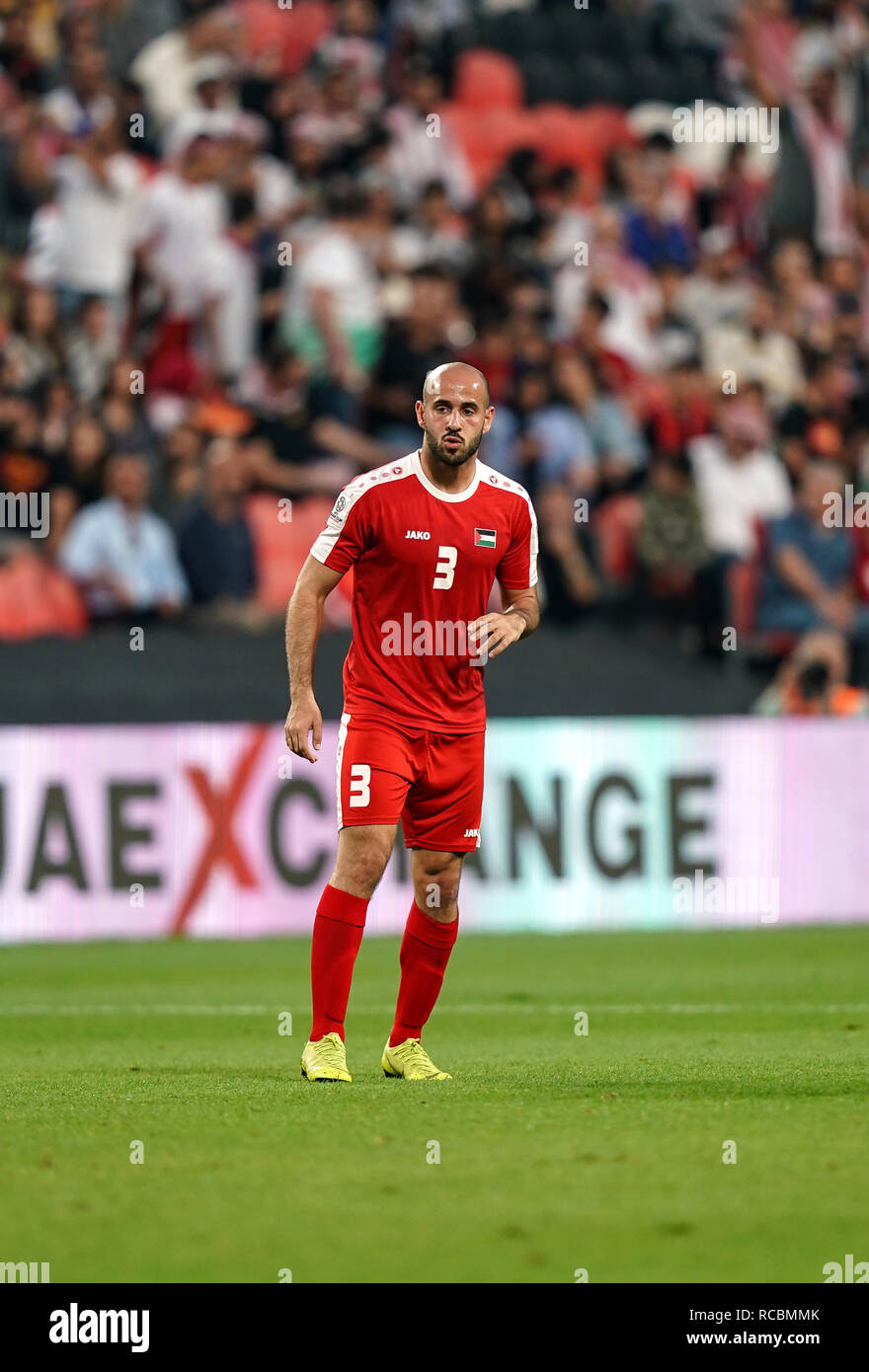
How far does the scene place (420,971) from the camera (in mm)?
7578

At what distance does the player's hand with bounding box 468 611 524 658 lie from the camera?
729 centimetres

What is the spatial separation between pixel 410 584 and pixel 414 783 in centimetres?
63

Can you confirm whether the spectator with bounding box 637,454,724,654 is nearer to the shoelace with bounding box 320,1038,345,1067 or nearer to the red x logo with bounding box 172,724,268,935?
the red x logo with bounding box 172,724,268,935

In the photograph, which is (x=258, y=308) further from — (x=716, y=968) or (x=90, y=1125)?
(x=90, y=1125)

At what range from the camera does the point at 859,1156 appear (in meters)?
5.71

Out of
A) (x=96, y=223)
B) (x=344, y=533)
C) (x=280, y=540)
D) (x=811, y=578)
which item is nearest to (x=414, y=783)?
(x=344, y=533)

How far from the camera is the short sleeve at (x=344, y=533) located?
7.36 meters

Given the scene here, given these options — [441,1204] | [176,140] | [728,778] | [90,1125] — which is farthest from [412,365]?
[441,1204]

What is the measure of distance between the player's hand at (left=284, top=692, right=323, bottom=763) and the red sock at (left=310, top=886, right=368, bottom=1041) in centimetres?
49

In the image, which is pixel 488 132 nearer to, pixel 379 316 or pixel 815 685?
pixel 379 316

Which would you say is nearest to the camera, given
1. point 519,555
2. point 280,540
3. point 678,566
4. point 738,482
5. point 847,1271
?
point 847,1271

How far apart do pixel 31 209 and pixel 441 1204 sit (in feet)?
42.3

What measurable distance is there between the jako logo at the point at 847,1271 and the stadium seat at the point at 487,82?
16.7 meters

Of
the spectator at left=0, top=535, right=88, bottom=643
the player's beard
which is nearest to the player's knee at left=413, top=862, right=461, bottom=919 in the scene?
the player's beard
